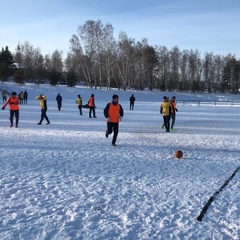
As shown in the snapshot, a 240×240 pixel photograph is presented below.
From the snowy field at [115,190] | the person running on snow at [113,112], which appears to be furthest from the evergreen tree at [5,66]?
the person running on snow at [113,112]

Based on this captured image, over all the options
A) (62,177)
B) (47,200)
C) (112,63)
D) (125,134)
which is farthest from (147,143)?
(112,63)

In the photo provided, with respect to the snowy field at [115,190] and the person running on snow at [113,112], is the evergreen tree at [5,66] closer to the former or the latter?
the snowy field at [115,190]

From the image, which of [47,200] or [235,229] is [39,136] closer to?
[47,200]

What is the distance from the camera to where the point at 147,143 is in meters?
11.6

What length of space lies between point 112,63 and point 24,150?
54.1 meters

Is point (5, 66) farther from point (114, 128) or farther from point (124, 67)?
point (114, 128)

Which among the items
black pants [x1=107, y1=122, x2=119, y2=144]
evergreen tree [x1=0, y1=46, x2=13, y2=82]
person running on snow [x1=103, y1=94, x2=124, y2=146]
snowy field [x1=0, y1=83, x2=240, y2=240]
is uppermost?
evergreen tree [x1=0, y1=46, x2=13, y2=82]

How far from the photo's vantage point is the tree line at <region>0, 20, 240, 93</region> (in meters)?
57.0

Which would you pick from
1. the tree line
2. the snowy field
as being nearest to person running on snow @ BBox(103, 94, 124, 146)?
the snowy field

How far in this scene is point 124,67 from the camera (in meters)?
63.3

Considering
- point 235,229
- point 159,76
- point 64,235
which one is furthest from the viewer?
point 159,76

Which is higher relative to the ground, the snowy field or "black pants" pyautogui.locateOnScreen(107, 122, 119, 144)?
"black pants" pyautogui.locateOnScreen(107, 122, 119, 144)

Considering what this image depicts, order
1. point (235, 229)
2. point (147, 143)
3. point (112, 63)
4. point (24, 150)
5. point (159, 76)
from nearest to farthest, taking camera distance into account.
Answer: point (235, 229)
point (24, 150)
point (147, 143)
point (112, 63)
point (159, 76)

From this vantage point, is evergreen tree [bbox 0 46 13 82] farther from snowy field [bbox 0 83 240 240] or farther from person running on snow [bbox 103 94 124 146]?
person running on snow [bbox 103 94 124 146]
